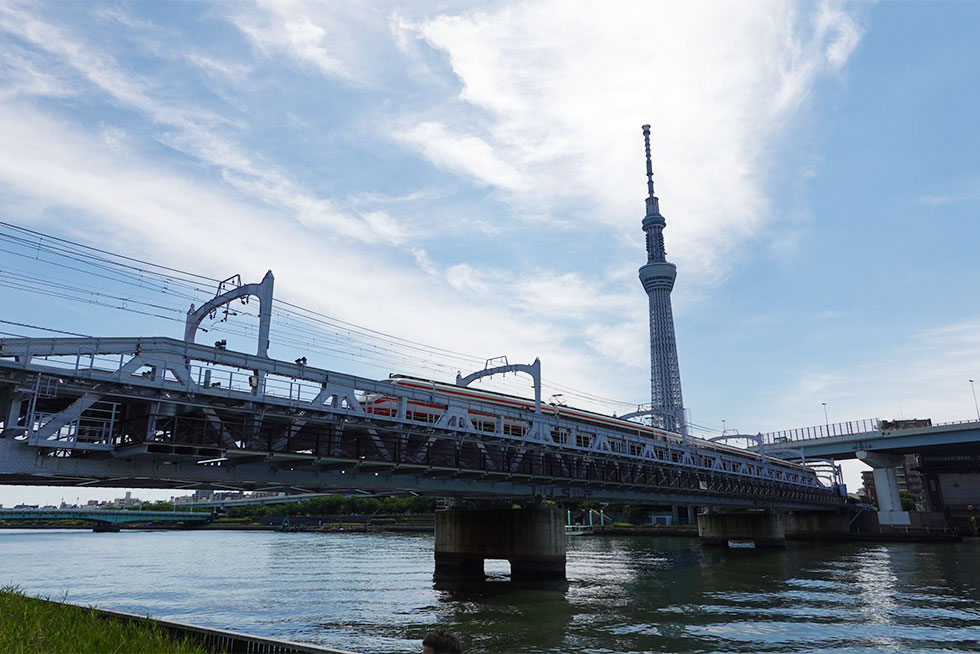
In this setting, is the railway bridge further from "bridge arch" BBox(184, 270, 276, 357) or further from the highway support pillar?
the highway support pillar

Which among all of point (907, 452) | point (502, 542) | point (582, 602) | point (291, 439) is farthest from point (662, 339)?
point (291, 439)

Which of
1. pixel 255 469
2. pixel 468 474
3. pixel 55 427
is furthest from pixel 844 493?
pixel 55 427

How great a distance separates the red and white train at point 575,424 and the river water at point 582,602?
33.1ft

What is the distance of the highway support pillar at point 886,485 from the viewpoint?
10275 centimetres

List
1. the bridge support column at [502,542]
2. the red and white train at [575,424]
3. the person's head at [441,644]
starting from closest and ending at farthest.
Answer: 1. the person's head at [441,644]
2. the red and white train at [575,424]
3. the bridge support column at [502,542]

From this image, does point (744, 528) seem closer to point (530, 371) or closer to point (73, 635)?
point (530, 371)

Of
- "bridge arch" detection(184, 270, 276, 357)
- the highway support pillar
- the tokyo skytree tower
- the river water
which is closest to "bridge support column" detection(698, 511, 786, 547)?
the river water

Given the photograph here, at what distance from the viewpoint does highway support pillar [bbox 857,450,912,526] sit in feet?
337

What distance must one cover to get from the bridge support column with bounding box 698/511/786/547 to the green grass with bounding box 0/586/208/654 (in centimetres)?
8779

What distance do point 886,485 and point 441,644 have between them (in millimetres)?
125308

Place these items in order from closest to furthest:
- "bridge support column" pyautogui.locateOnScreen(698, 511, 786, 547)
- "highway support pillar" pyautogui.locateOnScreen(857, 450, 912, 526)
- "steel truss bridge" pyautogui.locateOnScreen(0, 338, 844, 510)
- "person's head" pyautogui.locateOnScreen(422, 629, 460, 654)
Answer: "person's head" pyautogui.locateOnScreen(422, 629, 460, 654) < "steel truss bridge" pyautogui.locateOnScreen(0, 338, 844, 510) < "bridge support column" pyautogui.locateOnScreen(698, 511, 786, 547) < "highway support pillar" pyautogui.locateOnScreen(857, 450, 912, 526)

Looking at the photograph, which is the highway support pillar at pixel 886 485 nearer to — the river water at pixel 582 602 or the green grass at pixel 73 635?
the river water at pixel 582 602

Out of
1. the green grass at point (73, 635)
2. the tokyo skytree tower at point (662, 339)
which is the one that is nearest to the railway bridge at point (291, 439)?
the green grass at point (73, 635)

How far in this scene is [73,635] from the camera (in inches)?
480
